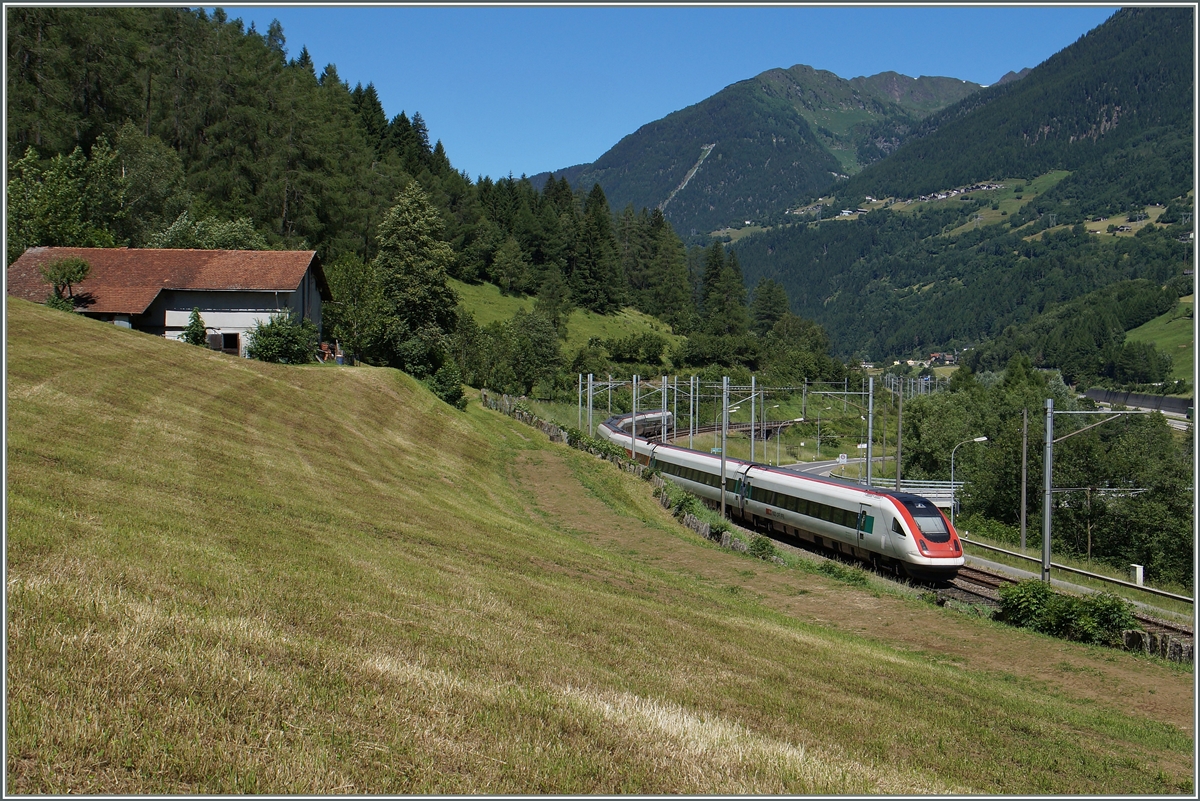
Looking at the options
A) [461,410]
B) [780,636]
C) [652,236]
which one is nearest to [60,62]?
[461,410]

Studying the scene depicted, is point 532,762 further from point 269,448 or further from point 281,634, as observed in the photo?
point 269,448

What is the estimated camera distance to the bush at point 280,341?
45459mm

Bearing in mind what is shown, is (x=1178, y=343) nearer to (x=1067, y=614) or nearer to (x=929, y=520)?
(x=929, y=520)

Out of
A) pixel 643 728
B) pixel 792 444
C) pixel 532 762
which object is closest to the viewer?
pixel 532 762

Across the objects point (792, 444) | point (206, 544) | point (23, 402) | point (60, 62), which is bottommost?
point (792, 444)

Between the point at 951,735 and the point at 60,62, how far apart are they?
7059cm

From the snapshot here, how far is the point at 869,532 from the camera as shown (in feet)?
104

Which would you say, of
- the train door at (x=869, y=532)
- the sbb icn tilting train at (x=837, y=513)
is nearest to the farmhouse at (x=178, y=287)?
the sbb icn tilting train at (x=837, y=513)

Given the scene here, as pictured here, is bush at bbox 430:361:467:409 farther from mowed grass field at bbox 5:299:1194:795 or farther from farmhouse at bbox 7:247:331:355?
mowed grass field at bbox 5:299:1194:795

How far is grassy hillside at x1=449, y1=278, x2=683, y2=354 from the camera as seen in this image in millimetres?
105000

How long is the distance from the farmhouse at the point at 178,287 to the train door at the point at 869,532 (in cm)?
3141

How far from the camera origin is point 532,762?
6.83m

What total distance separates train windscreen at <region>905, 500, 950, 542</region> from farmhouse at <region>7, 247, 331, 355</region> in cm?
3322

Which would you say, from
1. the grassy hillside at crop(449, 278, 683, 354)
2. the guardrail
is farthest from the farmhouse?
A: the grassy hillside at crop(449, 278, 683, 354)
